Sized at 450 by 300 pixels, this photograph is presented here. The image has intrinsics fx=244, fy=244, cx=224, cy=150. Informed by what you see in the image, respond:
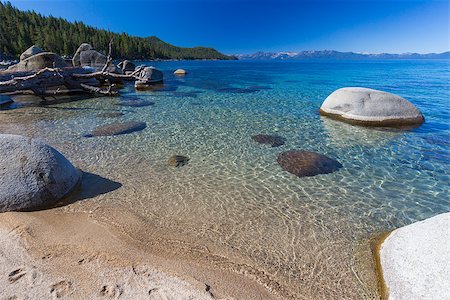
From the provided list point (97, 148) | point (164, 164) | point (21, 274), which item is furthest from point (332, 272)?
point (97, 148)

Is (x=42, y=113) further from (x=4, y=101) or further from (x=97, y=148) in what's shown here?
(x=97, y=148)

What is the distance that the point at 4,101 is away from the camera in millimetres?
14977

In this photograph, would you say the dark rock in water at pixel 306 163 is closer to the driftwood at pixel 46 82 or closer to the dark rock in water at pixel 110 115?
the dark rock in water at pixel 110 115

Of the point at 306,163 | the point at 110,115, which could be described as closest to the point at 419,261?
the point at 306,163

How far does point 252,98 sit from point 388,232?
1581 centimetres

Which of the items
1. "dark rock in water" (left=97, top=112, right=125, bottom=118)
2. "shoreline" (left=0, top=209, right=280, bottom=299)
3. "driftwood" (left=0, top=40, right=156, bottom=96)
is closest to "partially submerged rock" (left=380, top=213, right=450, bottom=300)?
"shoreline" (left=0, top=209, right=280, bottom=299)

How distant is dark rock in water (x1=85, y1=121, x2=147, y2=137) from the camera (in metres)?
10.3

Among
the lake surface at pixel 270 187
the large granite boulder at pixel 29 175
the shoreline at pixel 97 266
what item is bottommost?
the lake surface at pixel 270 187

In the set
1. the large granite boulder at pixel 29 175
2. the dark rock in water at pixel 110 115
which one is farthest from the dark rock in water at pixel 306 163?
the dark rock in water at pixel 110 115

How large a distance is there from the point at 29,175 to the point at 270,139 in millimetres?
7836

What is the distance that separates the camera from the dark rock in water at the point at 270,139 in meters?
9.68

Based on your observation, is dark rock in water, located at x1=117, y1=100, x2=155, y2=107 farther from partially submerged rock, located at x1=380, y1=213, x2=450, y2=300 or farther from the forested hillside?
the forested hillside

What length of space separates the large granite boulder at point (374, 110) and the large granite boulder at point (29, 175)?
40.9ft

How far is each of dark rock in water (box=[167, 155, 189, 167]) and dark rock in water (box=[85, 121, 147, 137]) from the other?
3.59m
